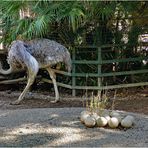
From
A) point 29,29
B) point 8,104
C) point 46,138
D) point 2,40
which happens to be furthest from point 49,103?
point 46,138

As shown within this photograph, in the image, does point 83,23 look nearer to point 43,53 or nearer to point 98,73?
point 98,73

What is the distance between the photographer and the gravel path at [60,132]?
4.52 metres

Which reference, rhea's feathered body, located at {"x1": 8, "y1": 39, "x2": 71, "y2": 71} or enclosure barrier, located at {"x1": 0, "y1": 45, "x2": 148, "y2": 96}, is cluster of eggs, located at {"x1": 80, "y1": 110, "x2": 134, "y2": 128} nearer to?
rhea's feathered body, located at {"x1": 8, "y1": 39, "x2": 71, "y2": 71}

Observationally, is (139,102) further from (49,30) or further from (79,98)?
(49,30)

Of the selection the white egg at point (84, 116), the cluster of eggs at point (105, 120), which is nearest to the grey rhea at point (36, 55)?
the white egg at point (84, 116)

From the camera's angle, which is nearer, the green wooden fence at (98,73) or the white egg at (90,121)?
the white egg at (90,121)

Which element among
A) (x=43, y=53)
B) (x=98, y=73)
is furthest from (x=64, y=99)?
(x=43, y=53)

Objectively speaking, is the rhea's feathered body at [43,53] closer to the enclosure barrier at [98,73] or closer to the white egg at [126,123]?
the enclosure barrier at [98,73]

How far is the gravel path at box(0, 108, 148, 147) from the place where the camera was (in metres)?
4.52

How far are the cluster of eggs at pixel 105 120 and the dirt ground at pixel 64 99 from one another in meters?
1.35

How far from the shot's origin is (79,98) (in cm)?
762

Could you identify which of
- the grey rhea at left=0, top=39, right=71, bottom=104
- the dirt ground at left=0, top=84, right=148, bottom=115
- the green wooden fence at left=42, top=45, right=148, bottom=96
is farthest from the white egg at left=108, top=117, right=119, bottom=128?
the green wooden fence at left=42, top=45, right=148, bottom=96

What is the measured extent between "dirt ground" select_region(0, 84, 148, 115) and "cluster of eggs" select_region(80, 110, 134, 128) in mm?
1346

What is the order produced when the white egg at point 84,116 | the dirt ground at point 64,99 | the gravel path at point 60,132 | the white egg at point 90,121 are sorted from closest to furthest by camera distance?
1. the gravel path at point 60,132
2. the white egg at point 90,121
3. the white egg at point 84,116
4. the dirt ground at point 64,99
